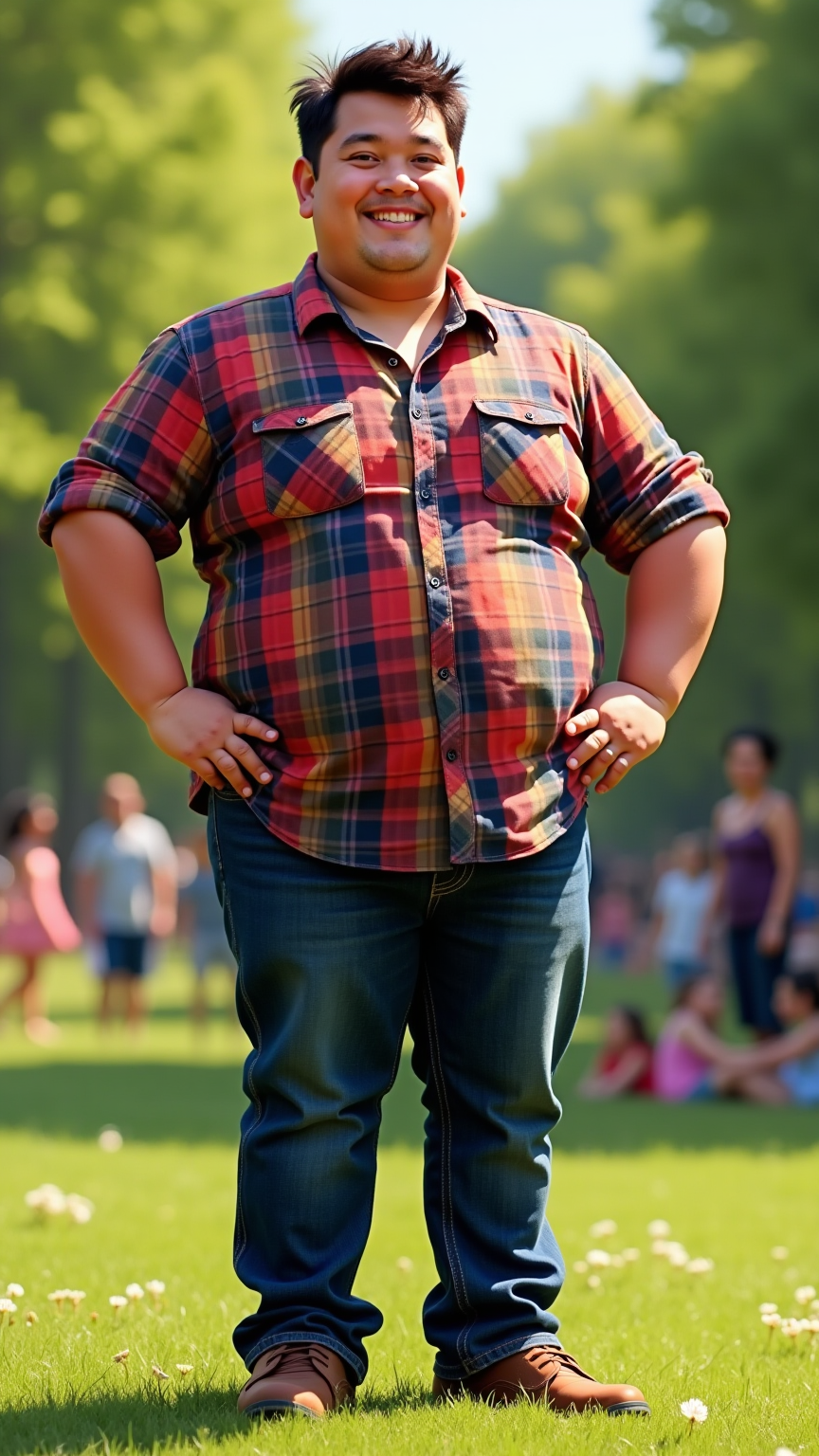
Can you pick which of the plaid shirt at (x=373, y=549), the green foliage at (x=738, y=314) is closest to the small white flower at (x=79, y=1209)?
the plaid shirt at (x=373, y=549)

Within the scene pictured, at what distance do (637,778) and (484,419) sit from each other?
46.6 m

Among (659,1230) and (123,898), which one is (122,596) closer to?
(659,1230)

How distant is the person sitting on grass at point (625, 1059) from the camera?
505 inches

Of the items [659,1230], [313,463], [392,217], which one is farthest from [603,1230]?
[392,217]

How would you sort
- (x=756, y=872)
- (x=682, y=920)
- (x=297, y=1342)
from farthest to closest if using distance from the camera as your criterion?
(x=682, y=920), (x=756, y=872), (x=297, y=1342)

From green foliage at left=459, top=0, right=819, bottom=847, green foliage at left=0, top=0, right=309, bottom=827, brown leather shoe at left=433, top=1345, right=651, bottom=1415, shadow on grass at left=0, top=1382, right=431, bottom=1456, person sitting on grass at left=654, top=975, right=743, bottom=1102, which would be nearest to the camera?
shadow on grass at left=0, top=1382, right=431, bottom=1456

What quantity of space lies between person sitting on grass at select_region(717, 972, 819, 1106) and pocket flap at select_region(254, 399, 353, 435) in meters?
9.35

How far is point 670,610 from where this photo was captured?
3.82m

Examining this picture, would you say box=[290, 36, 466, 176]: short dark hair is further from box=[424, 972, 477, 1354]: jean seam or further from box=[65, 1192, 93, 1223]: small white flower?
box=[65, 1192, 93, 1223]: small white flower

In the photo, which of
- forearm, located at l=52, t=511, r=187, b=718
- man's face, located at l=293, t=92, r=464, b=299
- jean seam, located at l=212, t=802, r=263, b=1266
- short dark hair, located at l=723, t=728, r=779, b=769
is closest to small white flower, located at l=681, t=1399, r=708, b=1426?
jean seam, located at l=212, t=802, r=263, b=1266

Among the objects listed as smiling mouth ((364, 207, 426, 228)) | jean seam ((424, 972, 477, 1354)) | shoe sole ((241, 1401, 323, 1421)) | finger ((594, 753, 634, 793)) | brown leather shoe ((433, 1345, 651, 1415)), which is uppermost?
smiling mouth ((364, 207, 426, 228))

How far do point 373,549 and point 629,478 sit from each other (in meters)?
0.60

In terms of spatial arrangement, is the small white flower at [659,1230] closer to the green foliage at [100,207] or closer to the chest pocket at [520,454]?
the chest pocket at [520,454]

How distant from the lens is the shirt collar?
366cm
